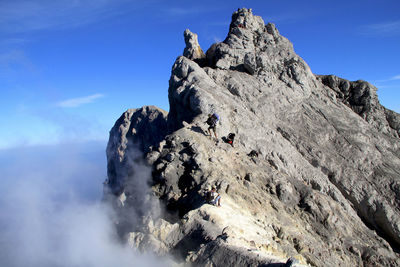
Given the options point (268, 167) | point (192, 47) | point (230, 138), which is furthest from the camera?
point (192, 47)

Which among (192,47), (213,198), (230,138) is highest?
(192,47)

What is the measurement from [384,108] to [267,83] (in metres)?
12.6

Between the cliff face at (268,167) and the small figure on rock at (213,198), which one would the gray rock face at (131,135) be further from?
the small figure on rock at (213,198)

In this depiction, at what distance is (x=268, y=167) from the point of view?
68.0ft

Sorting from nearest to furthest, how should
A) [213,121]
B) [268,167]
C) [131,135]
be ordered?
[213,121]
[268,167]
[131,135]

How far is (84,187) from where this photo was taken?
9150cm

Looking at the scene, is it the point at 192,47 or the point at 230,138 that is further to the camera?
the point at 192,47

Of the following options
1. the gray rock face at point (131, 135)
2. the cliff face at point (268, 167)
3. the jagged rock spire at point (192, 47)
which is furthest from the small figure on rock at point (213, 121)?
the gray rock face at point (131, 135)

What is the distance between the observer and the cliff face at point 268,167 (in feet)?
45.0

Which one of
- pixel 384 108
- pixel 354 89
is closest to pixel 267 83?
pixel 354 89

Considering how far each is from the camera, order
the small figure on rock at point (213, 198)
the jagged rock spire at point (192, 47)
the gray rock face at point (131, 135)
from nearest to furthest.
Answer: the small figure on rock at point (213, 198)
the jagged rock spire at point (192, 47)
the gray rock face at point (131, 135)

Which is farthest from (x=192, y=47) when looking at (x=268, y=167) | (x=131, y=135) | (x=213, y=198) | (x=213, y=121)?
(x=213, y=198)

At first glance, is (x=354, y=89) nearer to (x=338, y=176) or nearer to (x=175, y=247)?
(x=338, y=176)

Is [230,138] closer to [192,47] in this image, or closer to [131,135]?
[192,47]
